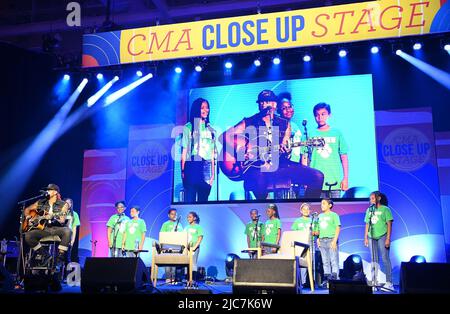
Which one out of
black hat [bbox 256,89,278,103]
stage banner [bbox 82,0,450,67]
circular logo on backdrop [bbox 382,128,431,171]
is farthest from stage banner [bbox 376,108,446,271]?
black hat [bbox 256,89,278,103]

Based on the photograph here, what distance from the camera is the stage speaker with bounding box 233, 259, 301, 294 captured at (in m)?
4.48

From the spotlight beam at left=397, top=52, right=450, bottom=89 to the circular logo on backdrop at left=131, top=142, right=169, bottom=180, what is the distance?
212 inches

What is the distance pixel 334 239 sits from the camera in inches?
307

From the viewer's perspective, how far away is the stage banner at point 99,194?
10.2m

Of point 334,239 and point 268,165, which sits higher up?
point 268,165

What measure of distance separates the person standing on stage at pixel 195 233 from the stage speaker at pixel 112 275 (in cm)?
368

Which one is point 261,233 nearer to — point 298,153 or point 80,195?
point 298,153

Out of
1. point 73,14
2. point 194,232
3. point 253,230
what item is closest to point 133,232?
point 194,232

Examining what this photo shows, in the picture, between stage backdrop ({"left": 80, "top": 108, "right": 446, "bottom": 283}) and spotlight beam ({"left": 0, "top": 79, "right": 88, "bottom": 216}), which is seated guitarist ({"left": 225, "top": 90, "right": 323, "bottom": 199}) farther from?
spotlight beam ({"left": 0, "top": 79, "right": 88, "bottom": 216})

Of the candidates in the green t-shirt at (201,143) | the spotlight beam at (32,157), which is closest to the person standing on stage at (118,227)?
the green t-shirt at (201,143)

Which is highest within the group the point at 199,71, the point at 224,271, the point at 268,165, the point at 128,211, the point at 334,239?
the point at 199,71
